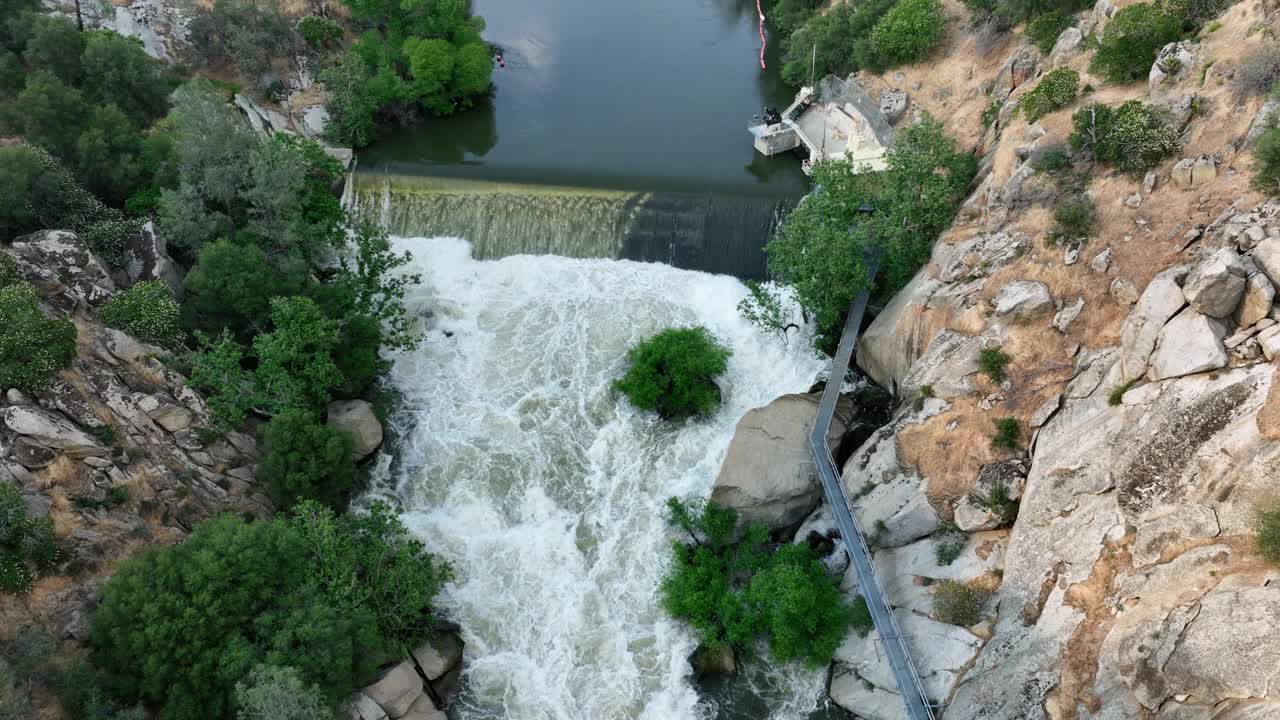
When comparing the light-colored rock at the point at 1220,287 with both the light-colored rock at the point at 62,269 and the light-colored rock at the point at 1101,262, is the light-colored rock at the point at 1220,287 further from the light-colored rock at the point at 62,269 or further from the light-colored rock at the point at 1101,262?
the light-colored rock at the point at 62,269

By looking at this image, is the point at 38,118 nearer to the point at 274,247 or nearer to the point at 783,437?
the point at 274,247

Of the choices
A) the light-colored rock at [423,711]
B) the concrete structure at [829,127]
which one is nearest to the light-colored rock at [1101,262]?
the concrete structure at [829,127]

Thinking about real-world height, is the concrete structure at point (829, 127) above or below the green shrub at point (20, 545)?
above

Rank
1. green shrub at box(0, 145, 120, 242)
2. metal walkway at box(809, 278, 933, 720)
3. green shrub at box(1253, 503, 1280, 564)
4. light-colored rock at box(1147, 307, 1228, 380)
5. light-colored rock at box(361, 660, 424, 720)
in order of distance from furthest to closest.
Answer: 1. green shrub at box(0, 145, 120, 242)
2. light-colored rock at box(361, 660, 424, 720)
3. metal walkway at box(809, 278, 933, 720)
4. light-colored rock at box(1147, 307, 1228, 380)
5. green shrub at box(1253, 503, 1280, 564)

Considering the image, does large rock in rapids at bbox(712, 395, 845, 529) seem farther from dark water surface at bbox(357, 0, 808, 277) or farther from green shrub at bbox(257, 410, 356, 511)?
green shrub at bbox(257, 410, 356, 511)

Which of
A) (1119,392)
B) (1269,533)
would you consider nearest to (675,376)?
(1119,392)

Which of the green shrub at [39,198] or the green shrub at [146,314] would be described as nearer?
the green shrub at [146,314]

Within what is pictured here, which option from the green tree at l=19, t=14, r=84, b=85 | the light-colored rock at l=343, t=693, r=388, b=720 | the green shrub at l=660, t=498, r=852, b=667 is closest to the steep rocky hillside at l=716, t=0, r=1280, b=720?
the green shrub at l=660, t=498, r=852, b=667
